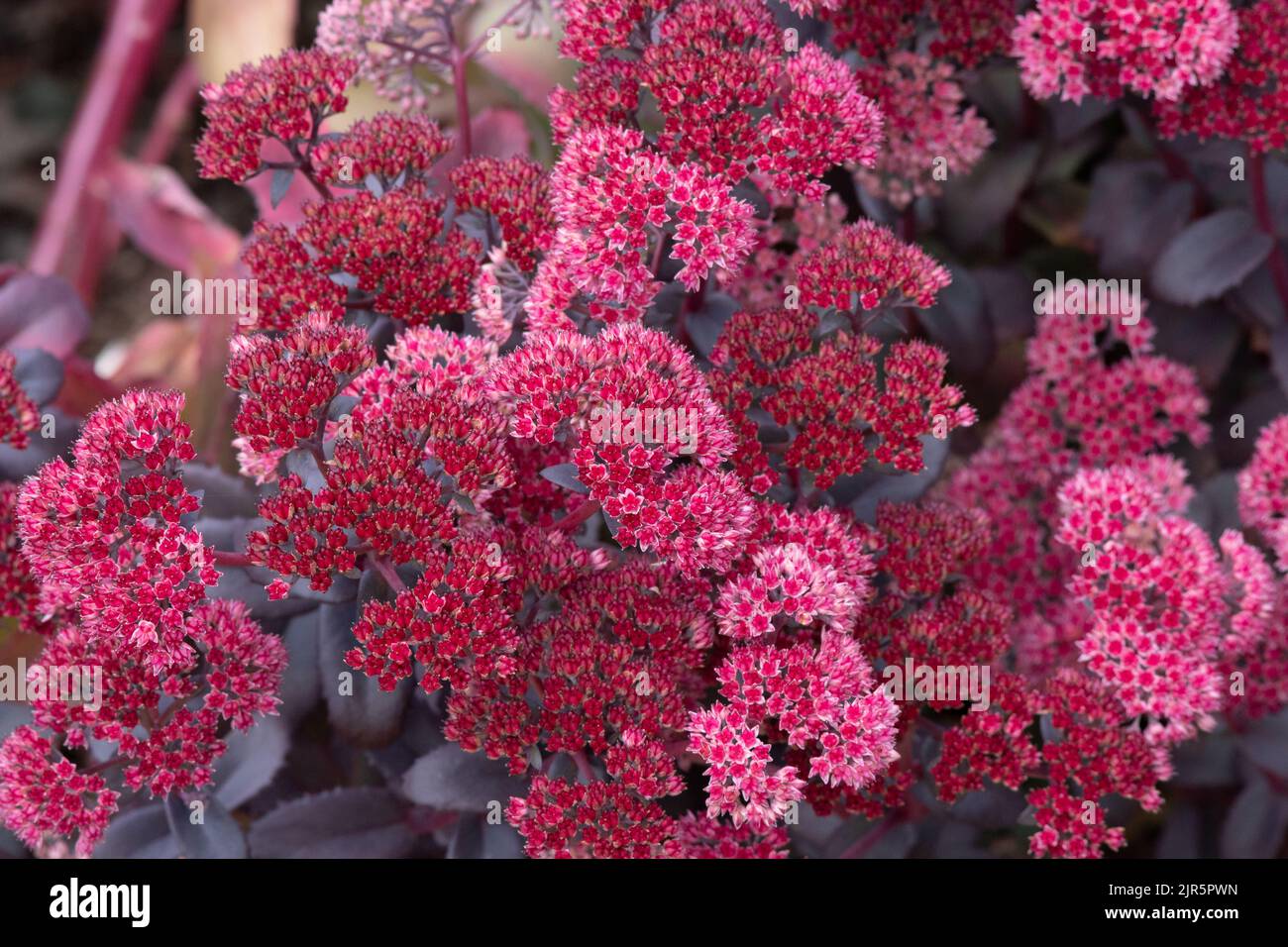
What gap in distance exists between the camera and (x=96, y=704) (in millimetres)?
708

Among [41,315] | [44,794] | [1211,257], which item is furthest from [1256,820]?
[41,315]

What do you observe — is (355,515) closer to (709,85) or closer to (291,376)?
(291,376)

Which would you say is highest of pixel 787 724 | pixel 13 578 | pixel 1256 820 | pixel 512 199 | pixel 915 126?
pixel 915 126

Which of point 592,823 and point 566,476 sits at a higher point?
point 566,476

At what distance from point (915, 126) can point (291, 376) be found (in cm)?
52

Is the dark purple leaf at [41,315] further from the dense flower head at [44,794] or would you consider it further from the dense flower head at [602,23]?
the dense flower head at [602,23]

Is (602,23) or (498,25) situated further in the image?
(498,25)

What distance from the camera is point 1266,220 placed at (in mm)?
1034

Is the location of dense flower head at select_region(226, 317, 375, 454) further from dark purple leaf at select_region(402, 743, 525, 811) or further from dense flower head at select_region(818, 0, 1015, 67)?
dense flower head at select_region(818, 0, 1015, 67)

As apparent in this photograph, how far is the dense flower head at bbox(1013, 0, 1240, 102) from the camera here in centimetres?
83

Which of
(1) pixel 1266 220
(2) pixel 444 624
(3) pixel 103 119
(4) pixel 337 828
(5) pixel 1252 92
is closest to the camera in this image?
(2) pixel 444 624

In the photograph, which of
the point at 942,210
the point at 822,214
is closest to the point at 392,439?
the point at 822,214

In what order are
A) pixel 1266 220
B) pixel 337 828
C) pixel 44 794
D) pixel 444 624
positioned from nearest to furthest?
pixel 444 624 → pixel 44 794 → pixel 337 828 → pixel 1266 220

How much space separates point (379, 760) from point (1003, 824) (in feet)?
1.35
